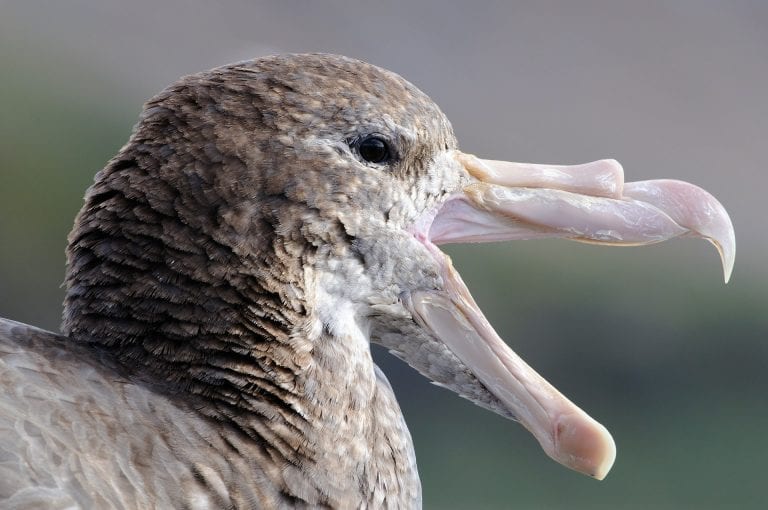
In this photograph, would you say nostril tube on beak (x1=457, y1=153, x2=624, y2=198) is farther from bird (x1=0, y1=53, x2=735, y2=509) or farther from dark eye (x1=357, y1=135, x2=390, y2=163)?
dark eye (x1=357, y1=135, x2=390, y2=163)

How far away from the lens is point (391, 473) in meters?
1.86

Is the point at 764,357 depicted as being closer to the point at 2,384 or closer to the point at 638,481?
the point at 638,481

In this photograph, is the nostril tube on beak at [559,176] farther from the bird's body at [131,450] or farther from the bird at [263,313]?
the bird's body at [131,450]

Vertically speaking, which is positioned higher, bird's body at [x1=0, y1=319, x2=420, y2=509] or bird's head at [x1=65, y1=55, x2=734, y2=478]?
bird's head at [x1=65, y1=55, x2=734, y2=478]

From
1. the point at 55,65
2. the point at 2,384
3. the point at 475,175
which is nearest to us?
the point at 2,384

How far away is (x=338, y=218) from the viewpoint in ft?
5.72

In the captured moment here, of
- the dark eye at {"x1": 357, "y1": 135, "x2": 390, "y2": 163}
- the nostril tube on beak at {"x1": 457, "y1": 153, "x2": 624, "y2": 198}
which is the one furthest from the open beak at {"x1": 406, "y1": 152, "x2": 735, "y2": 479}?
the dark eye at {"x1": 357, "y1": 135, "x2": 390, "y2": 163}

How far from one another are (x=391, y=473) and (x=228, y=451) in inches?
12.5

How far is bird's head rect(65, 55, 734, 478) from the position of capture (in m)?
1.68

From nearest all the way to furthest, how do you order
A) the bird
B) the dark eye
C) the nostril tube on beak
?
the bird, the dark eye, the nostril tube on beak

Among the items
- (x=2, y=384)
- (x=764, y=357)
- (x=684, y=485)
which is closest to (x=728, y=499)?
(x=684, y=485)

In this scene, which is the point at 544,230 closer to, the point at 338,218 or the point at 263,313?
the point at 338,218

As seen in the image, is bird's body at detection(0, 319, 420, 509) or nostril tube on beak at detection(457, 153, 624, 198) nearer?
bird's body at detection(0, 319, 420, 509)

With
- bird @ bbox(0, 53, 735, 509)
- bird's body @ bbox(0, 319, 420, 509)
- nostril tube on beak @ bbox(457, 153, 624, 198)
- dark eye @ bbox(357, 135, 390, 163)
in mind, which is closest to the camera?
bird's body @ bbox(0, 319, 420, 509)
